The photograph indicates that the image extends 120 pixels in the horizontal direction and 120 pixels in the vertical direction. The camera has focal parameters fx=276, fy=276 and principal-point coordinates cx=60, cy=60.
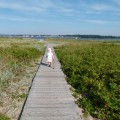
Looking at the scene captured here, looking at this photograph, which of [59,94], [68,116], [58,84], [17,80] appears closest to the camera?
[68,116]

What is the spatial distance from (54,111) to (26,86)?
189 inches

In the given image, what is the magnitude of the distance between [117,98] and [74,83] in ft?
12.3

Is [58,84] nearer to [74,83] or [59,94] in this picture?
[74,83]

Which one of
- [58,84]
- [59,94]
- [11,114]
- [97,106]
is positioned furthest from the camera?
[58,84]

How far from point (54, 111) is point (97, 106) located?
1747 millimetres

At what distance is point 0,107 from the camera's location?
909 cm

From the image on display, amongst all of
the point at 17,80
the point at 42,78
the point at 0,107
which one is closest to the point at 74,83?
the point at 42,78

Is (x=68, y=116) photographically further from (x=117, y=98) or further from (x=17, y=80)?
(x=17, y=80)

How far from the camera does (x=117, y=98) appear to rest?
902 cm

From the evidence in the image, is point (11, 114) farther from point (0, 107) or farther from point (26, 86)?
point (26, 86)

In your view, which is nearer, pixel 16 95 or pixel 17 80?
pixel 16 95

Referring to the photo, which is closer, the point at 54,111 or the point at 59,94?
the point at 54,111

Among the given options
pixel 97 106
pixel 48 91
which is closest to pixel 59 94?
pixel 48 91

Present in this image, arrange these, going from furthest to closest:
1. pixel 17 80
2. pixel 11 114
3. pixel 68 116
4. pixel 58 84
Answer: pixel 17 80 < pixel 58 84 < pixel 11 114 < pixel 68 116
